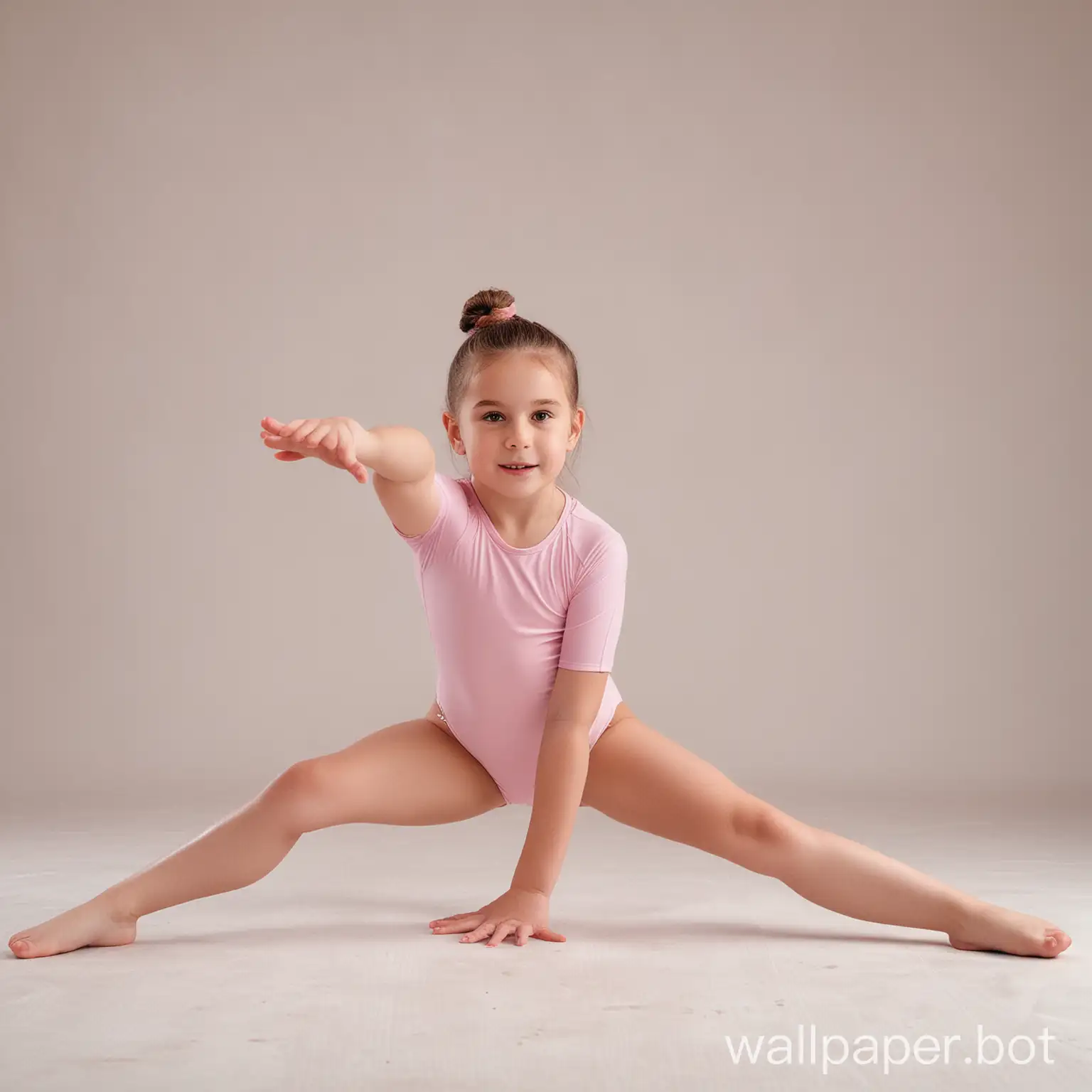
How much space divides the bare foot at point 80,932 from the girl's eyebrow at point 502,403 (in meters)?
1.06

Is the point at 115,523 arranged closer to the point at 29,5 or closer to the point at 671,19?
the point at 29,5

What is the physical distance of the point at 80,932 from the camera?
2.27 meters

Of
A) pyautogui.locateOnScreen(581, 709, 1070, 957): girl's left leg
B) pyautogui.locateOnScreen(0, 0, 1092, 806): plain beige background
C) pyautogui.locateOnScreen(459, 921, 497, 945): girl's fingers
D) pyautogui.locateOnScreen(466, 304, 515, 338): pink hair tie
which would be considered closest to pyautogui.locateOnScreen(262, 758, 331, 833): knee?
pyautogui.locateOnScreen(459, 921, 497, 945): girl's fingers

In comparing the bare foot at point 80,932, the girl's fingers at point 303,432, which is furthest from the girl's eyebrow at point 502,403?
the bare foot at point 80,932

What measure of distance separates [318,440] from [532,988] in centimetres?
85

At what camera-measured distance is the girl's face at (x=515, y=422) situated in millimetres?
2504

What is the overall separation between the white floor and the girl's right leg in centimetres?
6

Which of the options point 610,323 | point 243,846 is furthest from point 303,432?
point 610,323

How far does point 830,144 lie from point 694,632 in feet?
5.36

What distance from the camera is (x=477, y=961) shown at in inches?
85.9

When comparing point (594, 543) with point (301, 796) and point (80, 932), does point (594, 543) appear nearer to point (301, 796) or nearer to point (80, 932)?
point (301, 796)

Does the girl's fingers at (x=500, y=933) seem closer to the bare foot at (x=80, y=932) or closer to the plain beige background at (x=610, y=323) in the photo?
the bare foot at (x=80, y=932)

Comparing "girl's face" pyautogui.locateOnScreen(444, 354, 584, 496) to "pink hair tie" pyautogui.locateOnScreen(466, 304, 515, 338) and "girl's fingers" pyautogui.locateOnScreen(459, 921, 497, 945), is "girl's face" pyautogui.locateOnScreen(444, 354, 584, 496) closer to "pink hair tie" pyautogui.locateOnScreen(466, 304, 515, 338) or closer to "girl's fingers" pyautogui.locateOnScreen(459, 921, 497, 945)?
"pink hair tie" pyautogui.locateOnScreen(466, 304, 515, 338)

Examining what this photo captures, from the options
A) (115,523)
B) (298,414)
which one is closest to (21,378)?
(115,523)
